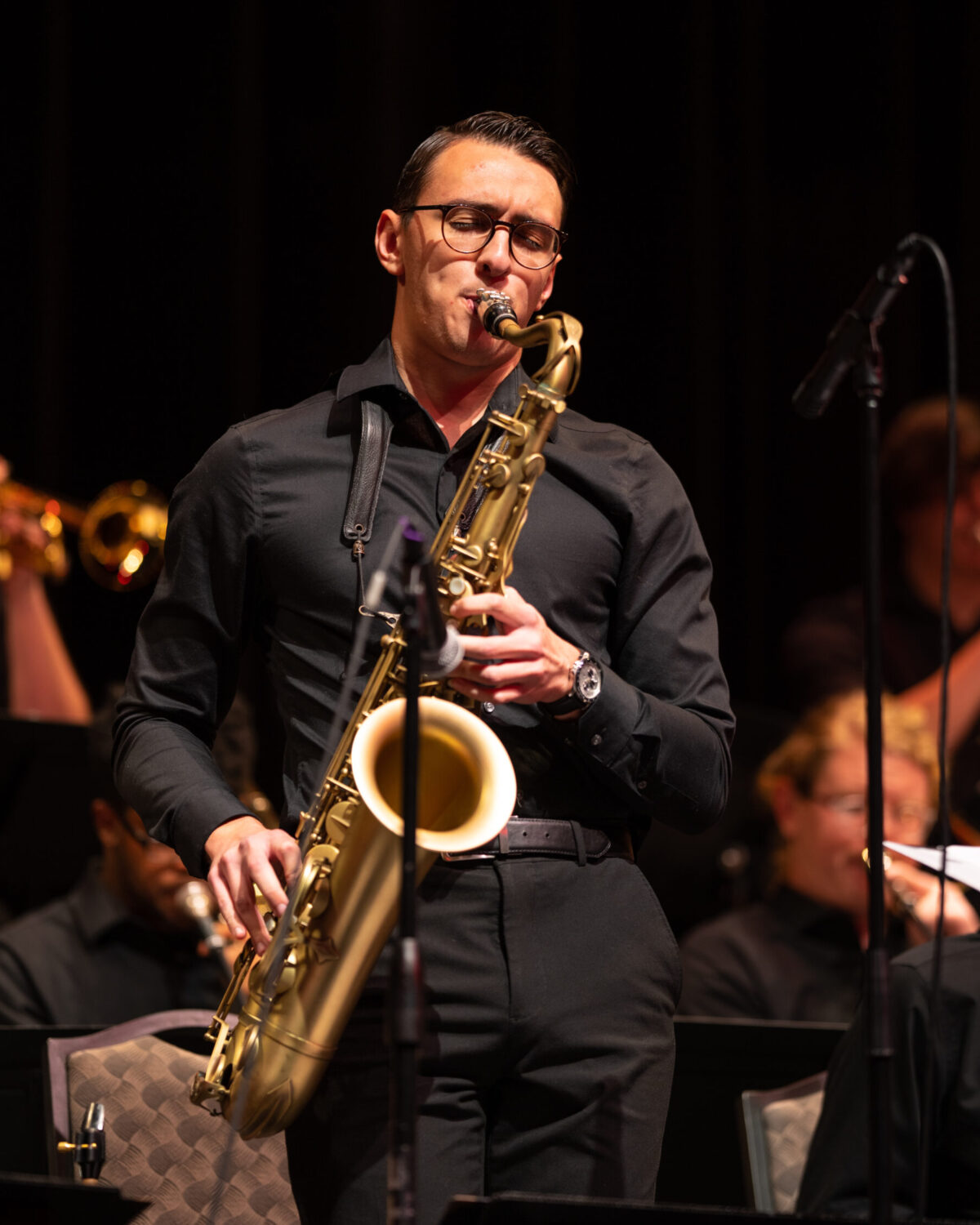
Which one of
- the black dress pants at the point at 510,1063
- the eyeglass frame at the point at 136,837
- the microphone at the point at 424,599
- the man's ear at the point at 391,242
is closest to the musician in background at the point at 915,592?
the eyeglass frame at the point at 136,837

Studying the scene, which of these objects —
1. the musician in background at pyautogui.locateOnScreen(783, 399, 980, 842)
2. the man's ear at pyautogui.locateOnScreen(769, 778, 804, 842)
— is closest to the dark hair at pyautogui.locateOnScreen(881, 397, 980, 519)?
the musician in background at pyautogui.locateOnScreen(783, 399, 980, 842)

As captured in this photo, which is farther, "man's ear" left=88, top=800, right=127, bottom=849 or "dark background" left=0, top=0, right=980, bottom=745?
"dark background" left=0, top=0, right=980, bottom=745

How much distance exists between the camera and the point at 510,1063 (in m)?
1.94

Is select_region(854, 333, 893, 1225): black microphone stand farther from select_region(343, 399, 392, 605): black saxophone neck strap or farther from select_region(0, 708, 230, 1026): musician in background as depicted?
select_region(0, 708, 230, 1026): musician in background

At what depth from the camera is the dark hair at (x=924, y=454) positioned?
194 inches

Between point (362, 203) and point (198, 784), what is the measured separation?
3296mm

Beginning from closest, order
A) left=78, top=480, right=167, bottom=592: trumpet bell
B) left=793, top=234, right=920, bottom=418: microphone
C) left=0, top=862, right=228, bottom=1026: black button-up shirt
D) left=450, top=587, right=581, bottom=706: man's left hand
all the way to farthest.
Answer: left=793, top=234, right=920, bottom=418: microphone < left=450, top=587, right=581, bottom=706: man's left hand < left=0, top=862, right=228, bottom=1026: black button-up shirt < left=78, top=480, right=167, bottom=592: trumpet bell

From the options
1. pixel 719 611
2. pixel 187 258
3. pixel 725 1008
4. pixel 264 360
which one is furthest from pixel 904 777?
pixel 187 258

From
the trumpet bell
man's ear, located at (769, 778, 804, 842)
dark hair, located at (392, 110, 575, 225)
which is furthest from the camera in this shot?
the trumpet bell

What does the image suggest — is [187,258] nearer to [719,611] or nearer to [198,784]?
[719,611]

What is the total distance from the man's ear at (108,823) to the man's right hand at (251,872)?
2.12m

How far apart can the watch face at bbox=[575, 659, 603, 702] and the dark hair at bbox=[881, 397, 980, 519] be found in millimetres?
3189

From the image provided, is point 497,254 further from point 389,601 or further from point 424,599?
point 424,599

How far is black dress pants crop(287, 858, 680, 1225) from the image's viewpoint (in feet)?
6.24
